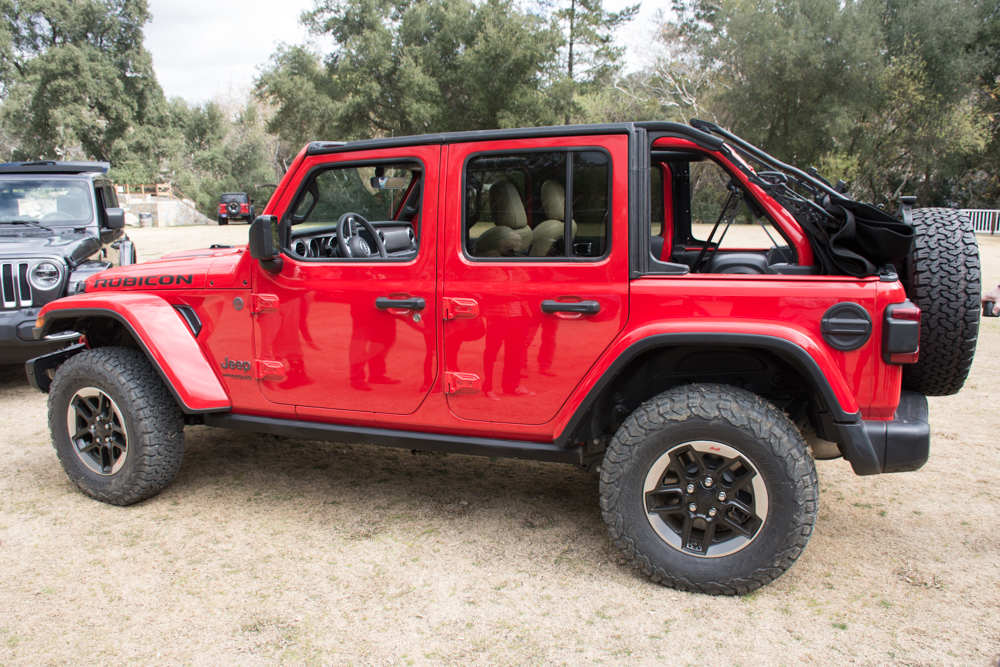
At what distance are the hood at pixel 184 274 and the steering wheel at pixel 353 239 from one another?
1.54 ft

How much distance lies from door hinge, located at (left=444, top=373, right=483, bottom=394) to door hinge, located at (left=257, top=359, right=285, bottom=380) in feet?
2.95

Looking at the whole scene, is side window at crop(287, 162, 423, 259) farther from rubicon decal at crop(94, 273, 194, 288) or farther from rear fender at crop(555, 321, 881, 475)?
rear fender at crop(555, 321, 881, 475)

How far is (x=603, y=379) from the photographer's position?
2865mm

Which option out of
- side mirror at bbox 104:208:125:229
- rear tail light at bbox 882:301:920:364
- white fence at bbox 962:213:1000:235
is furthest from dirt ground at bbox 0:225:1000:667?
white fence at bbox 962:213:1000:235

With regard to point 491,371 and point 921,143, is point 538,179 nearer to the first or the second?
point 491,371

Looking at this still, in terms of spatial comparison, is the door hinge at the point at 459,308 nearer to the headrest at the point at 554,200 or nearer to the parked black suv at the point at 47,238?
the headrest at the point at 554,200

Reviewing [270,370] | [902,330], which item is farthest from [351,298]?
[902,330]

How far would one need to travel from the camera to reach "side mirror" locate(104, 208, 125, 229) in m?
7.03

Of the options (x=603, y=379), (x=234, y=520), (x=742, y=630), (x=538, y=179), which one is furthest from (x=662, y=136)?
(x=234, y=520)

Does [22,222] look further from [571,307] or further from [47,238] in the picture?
[571,307]

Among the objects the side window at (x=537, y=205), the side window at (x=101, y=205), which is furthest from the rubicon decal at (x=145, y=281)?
the side window at (x=101, y=205)

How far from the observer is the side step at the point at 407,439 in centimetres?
312

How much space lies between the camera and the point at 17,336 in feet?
18.6

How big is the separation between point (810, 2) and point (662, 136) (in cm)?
3129
